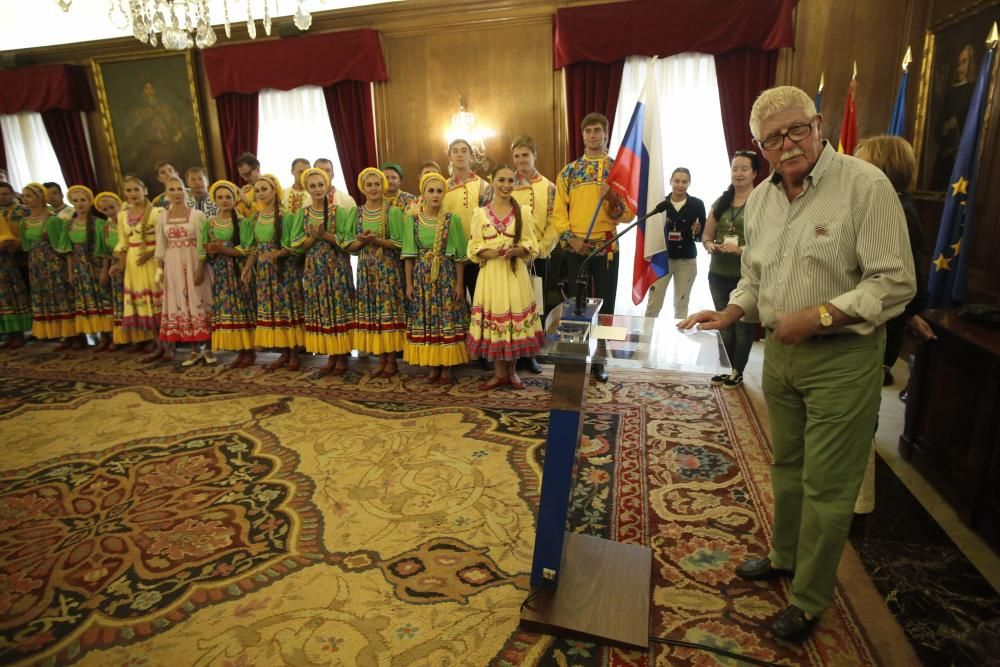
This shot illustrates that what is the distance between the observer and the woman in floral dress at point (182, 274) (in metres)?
4.64

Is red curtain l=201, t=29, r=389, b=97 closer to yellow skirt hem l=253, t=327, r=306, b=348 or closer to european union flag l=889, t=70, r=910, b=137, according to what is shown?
yellow skirt hem l=253, t=327, r=306, b=348

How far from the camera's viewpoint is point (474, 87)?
19.0 ft

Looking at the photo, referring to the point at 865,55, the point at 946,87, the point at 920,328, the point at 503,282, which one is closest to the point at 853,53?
the point at 865,55

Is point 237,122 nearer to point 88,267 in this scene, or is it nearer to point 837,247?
point 88,267

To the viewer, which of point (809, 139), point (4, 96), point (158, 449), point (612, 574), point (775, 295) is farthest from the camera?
point (4, 96)

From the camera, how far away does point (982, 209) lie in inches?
149

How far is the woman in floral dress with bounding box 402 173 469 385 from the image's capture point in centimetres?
402

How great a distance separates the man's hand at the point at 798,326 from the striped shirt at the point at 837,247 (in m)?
0.06

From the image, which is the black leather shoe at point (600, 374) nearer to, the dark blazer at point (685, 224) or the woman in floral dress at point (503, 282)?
the woman in floral dress at point (503, 282)

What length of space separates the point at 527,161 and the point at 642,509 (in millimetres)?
2737

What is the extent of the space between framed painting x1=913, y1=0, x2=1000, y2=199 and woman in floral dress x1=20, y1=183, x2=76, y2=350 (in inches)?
285

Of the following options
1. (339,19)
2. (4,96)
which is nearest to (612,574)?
(339,19)

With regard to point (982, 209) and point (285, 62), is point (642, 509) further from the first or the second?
point (285, 62)

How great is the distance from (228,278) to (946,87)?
560 cm
